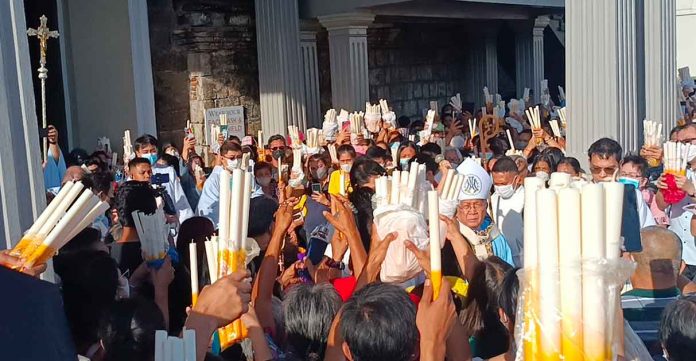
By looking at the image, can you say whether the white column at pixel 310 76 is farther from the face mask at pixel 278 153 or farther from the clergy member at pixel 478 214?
the clergy member at pixel 478 214

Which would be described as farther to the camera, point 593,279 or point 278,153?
point 278,153

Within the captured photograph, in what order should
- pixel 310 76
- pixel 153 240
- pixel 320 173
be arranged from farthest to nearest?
pixel 310 76 < pixel 320 173 < pixel 153 240

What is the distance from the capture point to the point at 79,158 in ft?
26.9

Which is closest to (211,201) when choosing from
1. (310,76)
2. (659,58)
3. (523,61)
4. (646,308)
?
(646,308)

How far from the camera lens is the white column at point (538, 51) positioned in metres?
16.8

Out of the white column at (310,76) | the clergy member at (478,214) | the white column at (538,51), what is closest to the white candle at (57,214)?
the clergy member at (478,214)

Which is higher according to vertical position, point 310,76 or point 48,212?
point 310,76

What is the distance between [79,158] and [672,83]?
624 cm

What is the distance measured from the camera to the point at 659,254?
342 cm

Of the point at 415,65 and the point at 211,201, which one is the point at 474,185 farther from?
the point at 415,65

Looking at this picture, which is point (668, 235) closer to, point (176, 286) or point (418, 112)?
point (176, 286)

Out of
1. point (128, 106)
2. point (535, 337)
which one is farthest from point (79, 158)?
point (535, 337)

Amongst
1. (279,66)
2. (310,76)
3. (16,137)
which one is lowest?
(16,137)

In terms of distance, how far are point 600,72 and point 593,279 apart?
6.34 m
